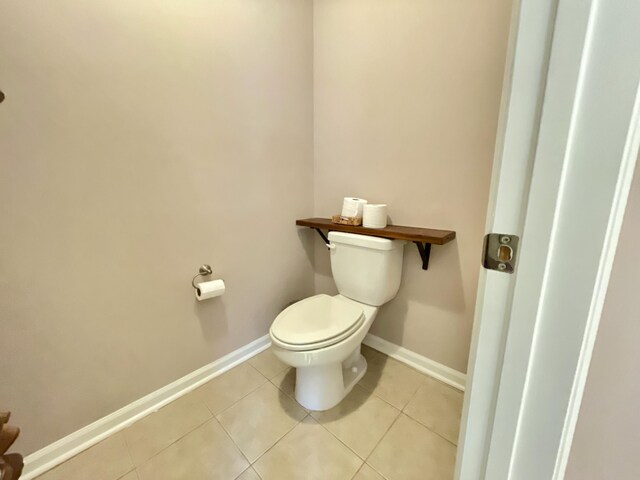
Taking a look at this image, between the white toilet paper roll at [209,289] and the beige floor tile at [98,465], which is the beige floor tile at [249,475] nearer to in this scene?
the beige floor tile at [98,465]

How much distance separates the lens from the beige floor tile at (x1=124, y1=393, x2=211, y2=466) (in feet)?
3.67

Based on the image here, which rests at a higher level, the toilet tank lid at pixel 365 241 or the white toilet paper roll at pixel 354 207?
the white toilet paper roll at pixel 354 207

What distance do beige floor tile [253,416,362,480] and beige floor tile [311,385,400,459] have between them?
4cm

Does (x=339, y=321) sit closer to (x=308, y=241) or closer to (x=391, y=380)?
(x=391, y=380)

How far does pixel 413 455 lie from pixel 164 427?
1.10 metres

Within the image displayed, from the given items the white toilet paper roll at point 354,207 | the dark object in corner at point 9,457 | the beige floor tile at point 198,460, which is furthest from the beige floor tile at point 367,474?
the white toilet paper roll at point 354,207

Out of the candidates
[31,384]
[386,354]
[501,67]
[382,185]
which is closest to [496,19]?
[501,67]

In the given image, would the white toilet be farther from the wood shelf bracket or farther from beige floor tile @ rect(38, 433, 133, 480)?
beige floor tile @ rect(38, 433, 133, 480)

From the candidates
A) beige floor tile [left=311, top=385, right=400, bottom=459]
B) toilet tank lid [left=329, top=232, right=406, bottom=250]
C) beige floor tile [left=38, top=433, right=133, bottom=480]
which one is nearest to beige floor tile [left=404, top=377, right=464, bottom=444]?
beige floor tile [left=311, top=385, right=400, bottom=459]

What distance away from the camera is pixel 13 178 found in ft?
2.88

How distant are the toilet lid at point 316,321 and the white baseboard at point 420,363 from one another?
1.47 ft

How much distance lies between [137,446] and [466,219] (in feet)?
5.77

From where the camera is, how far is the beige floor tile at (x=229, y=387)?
1.34 meters

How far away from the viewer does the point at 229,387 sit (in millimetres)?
1437
